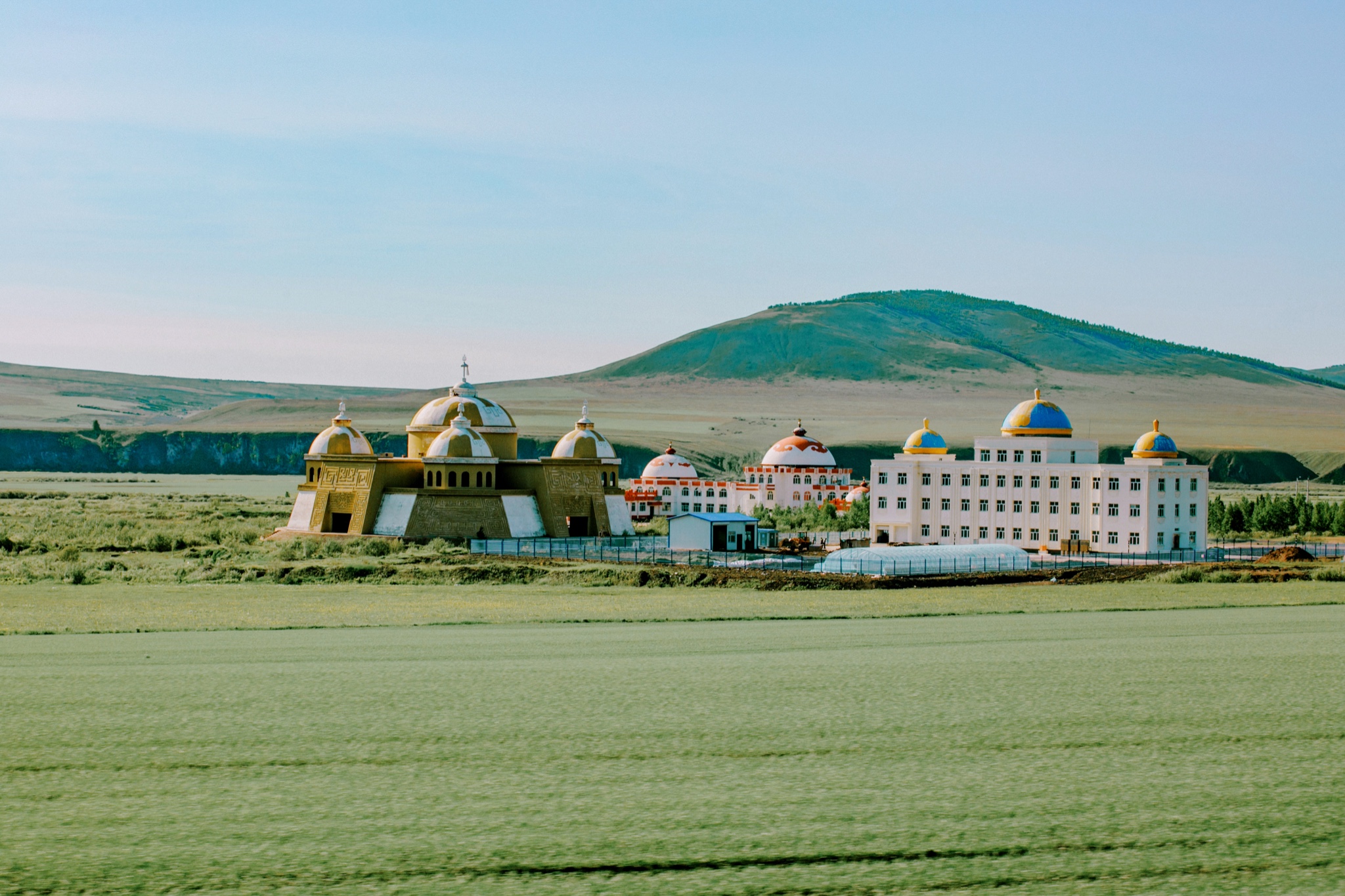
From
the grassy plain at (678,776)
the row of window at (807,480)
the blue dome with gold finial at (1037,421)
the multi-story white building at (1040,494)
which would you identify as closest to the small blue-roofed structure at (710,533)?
the multi-story white building at (1040,494)

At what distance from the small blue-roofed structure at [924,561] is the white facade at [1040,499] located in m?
8.97

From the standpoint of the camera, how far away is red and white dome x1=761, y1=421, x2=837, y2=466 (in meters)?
80.3

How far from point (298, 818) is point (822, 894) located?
11.1 feet

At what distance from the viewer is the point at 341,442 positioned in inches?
2291

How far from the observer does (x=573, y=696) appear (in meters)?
12.8

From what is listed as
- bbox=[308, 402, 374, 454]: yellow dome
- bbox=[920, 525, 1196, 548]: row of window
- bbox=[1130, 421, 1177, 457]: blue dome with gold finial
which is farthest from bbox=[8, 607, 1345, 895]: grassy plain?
bbox=[308, 402, 374, 454]: yellow dome

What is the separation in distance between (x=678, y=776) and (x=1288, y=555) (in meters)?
41.2

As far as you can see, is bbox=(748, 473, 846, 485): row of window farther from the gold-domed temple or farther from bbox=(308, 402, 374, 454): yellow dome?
bbox=(308, 402, 374, 454): yellow dome

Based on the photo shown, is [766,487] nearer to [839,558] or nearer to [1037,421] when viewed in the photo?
[1037,421]

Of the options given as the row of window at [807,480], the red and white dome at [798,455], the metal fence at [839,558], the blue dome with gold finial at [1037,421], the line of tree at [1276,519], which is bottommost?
the metal fence at [839,558]

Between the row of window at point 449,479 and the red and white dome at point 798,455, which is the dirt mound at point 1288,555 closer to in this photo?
the row of window at point 449,479

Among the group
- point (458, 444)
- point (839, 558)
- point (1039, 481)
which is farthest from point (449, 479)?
point (1039, 481)

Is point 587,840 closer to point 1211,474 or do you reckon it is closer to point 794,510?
point 794,510

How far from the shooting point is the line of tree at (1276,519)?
61594 millimetres
